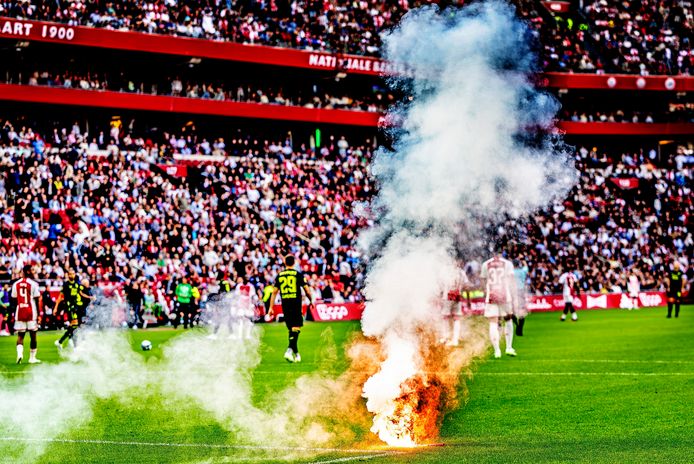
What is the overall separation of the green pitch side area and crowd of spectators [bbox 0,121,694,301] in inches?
529

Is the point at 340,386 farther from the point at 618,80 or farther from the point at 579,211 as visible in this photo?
the point at 618,80

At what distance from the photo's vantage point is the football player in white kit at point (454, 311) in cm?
2586

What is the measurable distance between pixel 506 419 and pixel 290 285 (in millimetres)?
9095

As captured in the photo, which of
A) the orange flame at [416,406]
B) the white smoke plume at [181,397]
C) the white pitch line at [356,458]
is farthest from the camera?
the white smoke plume at [181,397]

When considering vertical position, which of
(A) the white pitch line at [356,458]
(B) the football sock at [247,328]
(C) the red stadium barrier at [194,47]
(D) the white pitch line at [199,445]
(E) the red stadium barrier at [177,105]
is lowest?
(D) the white pitch line at [199,445]

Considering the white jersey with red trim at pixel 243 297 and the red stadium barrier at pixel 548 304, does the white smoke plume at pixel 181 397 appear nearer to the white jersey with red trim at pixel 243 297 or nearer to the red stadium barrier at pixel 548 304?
the white jersey with red trim at pixel 243 297

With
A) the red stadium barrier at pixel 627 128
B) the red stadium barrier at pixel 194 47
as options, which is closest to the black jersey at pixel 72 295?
the red stadium barrier at pixel 194 47

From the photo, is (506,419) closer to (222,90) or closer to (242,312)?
(242,312)

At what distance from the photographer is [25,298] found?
78.0 feet

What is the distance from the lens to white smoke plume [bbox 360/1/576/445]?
12055 millimetres

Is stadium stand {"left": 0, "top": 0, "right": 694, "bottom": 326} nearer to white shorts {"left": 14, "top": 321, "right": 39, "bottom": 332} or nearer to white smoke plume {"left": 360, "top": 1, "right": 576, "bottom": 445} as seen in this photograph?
white shorts {"left": 14, "top": 321, "right": 39, "bottom": 332}

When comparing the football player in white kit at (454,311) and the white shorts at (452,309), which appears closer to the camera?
the football player in white kit at (454,311)

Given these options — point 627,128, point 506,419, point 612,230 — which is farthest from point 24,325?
point 627,128

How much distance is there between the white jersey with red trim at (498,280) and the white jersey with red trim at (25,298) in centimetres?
944
